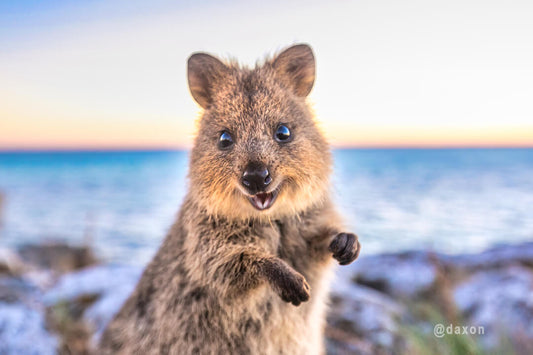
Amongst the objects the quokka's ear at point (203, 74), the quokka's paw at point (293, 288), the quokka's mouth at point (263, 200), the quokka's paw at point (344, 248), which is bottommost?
the quokka's paw at point (293, 288)

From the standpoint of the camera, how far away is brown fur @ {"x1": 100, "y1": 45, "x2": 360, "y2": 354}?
3.24m

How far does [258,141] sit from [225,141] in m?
0.30

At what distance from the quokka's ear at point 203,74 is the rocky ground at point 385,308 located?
202cm

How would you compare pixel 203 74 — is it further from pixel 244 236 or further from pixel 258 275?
pixel 258 275

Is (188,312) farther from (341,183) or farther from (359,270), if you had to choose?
(359,270)

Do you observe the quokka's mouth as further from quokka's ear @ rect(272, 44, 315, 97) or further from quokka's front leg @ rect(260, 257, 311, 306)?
quokka's ear @ rect(272, 44, 315, 97)

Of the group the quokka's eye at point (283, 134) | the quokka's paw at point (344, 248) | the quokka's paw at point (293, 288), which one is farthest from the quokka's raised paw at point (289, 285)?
the quokka's eye at point (283, 134)

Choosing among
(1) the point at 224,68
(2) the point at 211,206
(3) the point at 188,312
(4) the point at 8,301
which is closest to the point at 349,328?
(3) the point at 188,312

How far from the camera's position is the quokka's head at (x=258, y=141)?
3.15 m

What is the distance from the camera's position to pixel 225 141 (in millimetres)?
3383

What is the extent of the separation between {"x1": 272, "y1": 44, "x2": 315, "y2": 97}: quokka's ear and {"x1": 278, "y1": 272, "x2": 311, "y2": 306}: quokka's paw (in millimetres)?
1730

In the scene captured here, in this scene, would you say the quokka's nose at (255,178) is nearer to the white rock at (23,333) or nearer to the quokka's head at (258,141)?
the quokka's head at (258,141)

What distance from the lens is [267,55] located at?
13.4 feet

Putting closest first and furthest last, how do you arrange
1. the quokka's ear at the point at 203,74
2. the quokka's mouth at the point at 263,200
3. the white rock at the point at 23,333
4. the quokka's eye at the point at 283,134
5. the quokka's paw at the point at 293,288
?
the quokka's paw at the point at 293,288, the quokka's mouth at the point at 263,200, the quokka's eye at the point at 283,134, the quokka's ear at the point at 203,74, the white rock at the point at 23,333
